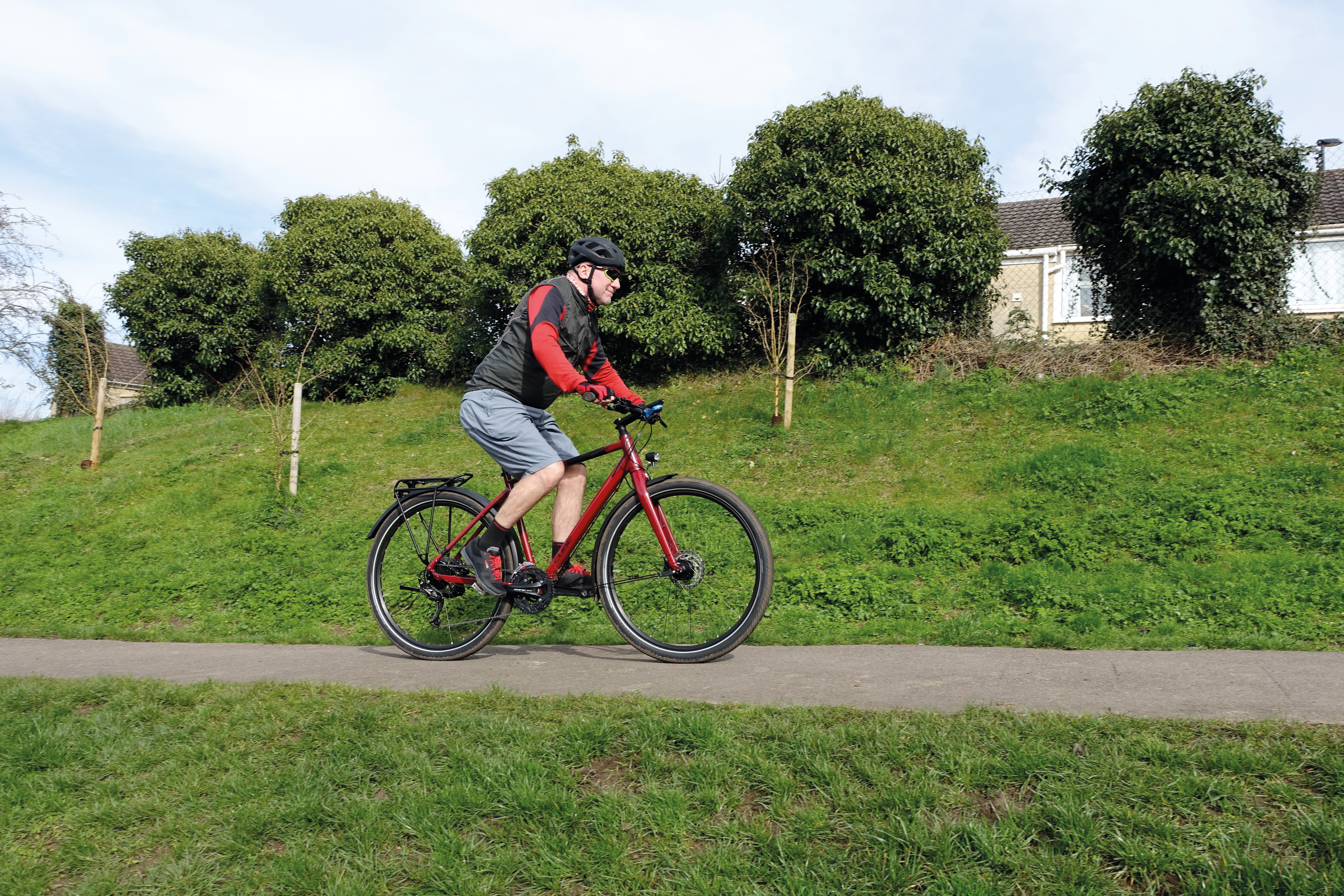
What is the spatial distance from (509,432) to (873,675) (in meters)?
2.21

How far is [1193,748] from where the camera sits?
2580 mm

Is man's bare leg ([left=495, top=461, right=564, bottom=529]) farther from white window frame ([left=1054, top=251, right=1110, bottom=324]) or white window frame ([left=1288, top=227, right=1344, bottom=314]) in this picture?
white window frame ([left=1288, top=227, right=1344, bottom=314])

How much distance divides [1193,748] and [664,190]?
1454 centimetres

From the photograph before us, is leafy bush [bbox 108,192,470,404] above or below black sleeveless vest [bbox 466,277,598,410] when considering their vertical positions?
above

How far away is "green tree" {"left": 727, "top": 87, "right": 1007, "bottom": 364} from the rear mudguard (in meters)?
9.20

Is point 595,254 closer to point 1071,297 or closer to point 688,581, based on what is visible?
point 688,581

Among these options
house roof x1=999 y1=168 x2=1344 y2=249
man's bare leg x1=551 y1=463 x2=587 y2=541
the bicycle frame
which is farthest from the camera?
house roof x1=999 y1=168 x2=1344 y2=249

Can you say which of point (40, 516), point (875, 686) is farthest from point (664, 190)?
point (875, 686)

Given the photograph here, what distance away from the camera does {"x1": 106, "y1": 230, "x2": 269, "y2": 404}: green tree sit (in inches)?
877

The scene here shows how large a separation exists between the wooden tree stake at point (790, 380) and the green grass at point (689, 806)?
8.62 m

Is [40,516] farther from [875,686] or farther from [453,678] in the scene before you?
[875,686]

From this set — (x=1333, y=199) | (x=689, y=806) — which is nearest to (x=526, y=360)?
(x=689, y=806)

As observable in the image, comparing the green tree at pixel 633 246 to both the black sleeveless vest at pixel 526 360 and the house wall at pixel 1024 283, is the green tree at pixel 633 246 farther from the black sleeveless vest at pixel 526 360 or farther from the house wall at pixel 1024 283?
the black sleeveless vest at pixel 526 360

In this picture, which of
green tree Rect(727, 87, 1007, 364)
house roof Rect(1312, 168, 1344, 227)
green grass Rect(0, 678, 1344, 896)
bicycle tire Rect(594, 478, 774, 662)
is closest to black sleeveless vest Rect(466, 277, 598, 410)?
bicycle tire Rect(594, 478, 774, 662)
